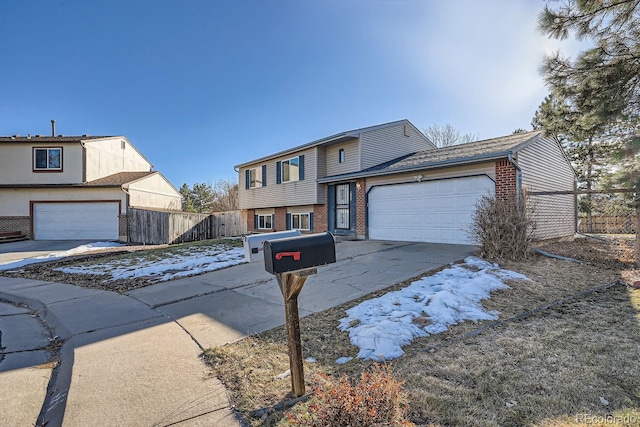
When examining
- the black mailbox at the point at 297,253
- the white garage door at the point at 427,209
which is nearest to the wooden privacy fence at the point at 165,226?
the white garage door at the point at 427,209

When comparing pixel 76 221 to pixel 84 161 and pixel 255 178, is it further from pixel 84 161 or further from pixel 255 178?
pixel 255 178

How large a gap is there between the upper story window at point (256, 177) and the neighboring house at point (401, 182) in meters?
0.11

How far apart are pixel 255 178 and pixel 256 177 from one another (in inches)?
4.8

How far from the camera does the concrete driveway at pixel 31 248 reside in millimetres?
13234

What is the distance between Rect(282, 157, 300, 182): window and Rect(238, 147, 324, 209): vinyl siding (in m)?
0.25

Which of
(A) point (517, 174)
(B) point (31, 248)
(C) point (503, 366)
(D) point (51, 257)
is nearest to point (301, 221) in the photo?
(A) point (517, 174)

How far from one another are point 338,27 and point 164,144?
1731 cm

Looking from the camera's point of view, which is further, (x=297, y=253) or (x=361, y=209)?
(x=361, y=209)

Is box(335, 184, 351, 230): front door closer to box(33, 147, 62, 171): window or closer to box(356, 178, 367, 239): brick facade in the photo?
box(356, 178, 367, 239): brick facade

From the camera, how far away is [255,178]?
19.7m

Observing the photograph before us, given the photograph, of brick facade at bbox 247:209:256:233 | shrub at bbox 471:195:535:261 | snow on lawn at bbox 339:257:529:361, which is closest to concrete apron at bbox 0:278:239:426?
snow on lawn at bbox 339:257:529:361

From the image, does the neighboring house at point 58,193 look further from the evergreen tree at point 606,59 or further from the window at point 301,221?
the evergreen tree at point 606,59

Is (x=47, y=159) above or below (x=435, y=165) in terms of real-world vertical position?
above

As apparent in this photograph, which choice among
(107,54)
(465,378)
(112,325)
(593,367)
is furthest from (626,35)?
(107,54)
